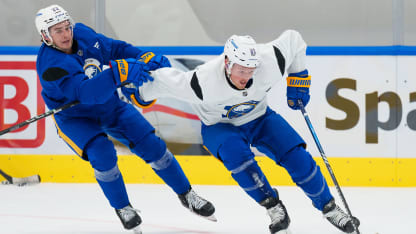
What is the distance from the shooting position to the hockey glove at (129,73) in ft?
11.1

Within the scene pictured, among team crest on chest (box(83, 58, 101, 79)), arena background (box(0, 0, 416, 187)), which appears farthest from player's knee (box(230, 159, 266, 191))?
arena background (box(0, 0, 416, 187))

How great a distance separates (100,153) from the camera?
11.7 ft

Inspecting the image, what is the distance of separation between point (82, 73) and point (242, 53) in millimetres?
915

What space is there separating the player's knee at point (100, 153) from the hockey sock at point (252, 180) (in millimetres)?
672

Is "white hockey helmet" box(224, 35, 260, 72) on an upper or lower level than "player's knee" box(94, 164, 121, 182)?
upper

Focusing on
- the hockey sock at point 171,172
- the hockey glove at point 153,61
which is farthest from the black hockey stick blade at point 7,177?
the hockey glove at point 153,61

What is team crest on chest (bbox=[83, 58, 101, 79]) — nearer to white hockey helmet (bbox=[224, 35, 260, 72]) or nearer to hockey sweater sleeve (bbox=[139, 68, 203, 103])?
hockey sweater sleeve (bbox=[139, 68, 203, 103])

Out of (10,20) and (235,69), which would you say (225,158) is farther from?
(10,20)

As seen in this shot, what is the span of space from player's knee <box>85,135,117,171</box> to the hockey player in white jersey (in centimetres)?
31

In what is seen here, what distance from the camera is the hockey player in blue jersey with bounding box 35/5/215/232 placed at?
346cm

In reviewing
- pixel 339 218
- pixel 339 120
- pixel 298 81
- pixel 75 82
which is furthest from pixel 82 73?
pixel 339 120

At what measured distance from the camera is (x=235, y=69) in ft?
10.8

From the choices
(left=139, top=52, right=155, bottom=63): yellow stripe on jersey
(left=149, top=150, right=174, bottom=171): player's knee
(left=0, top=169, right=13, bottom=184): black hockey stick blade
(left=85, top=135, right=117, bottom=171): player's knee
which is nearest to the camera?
(left=85, top=135, right=117, bottom=171): player's knee

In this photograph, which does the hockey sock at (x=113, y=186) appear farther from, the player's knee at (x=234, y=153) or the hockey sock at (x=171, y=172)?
the player's knee at (x=234, y=153)
